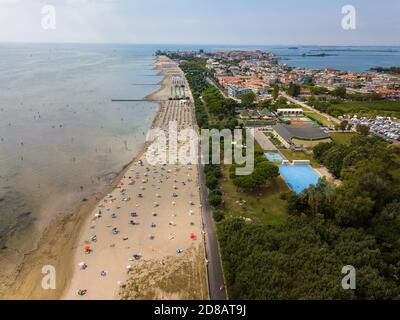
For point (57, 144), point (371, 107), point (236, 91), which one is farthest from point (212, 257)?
point (236, 91)

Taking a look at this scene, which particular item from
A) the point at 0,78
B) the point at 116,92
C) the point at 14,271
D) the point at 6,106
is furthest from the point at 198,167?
the point at 0,78

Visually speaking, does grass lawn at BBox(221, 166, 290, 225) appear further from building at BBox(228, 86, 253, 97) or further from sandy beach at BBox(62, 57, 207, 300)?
building at BBox(228, 86, 253, 97)

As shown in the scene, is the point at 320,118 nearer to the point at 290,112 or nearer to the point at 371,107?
the point at 290,112

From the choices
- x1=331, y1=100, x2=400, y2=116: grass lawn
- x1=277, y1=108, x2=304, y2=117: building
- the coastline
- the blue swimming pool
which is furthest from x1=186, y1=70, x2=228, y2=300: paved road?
x1=331, y1=100, x2=400, y2=116: grass lawn

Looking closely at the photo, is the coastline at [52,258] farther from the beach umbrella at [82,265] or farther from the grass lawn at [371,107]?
the grass lawn at [371,107]

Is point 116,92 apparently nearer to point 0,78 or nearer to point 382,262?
point 0,78
